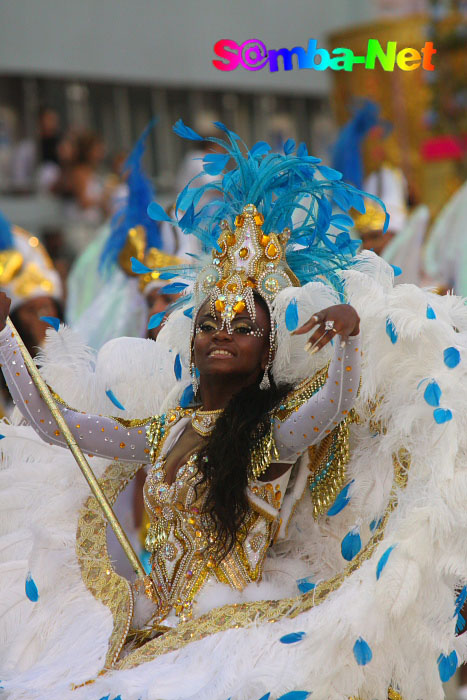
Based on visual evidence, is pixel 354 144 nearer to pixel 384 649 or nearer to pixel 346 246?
pixel 346 246

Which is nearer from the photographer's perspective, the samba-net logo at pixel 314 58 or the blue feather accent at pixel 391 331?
the blue feather accent at pixel 391 331

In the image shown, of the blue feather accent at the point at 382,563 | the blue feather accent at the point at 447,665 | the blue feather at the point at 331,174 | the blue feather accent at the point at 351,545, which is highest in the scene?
the blue feather at the point at 331,174

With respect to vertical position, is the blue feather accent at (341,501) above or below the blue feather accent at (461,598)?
above

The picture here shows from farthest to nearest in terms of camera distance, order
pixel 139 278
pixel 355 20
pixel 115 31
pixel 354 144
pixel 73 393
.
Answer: pixel 355 20
pixel 115 31
pixel 354 144
pixel 139 278
pixel 73 393

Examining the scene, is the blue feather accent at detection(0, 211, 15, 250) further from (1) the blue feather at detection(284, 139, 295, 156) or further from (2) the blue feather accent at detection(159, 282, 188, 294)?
(1) the blue feather at detection(284, 139, 295, 156)

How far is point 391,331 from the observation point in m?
2.63

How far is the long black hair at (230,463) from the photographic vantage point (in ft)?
9.12

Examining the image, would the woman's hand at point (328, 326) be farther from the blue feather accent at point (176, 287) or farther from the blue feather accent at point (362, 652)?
the blue feather accent at point (176, 287)

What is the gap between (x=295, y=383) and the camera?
292 centimetres

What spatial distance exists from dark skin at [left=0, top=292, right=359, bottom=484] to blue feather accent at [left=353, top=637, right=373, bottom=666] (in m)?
0.56

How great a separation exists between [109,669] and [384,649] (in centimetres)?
69

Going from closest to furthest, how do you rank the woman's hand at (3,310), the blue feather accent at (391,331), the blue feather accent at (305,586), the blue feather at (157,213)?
the blue feather accent at (391,331)
the blue feather accent at (305,586)
the woman's hand at (3,310)
the blue feather at (157,213)

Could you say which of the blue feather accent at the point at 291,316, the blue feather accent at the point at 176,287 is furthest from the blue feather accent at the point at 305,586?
the blue feather accent at the point at 176,287

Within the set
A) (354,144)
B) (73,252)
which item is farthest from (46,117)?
(354,144)
